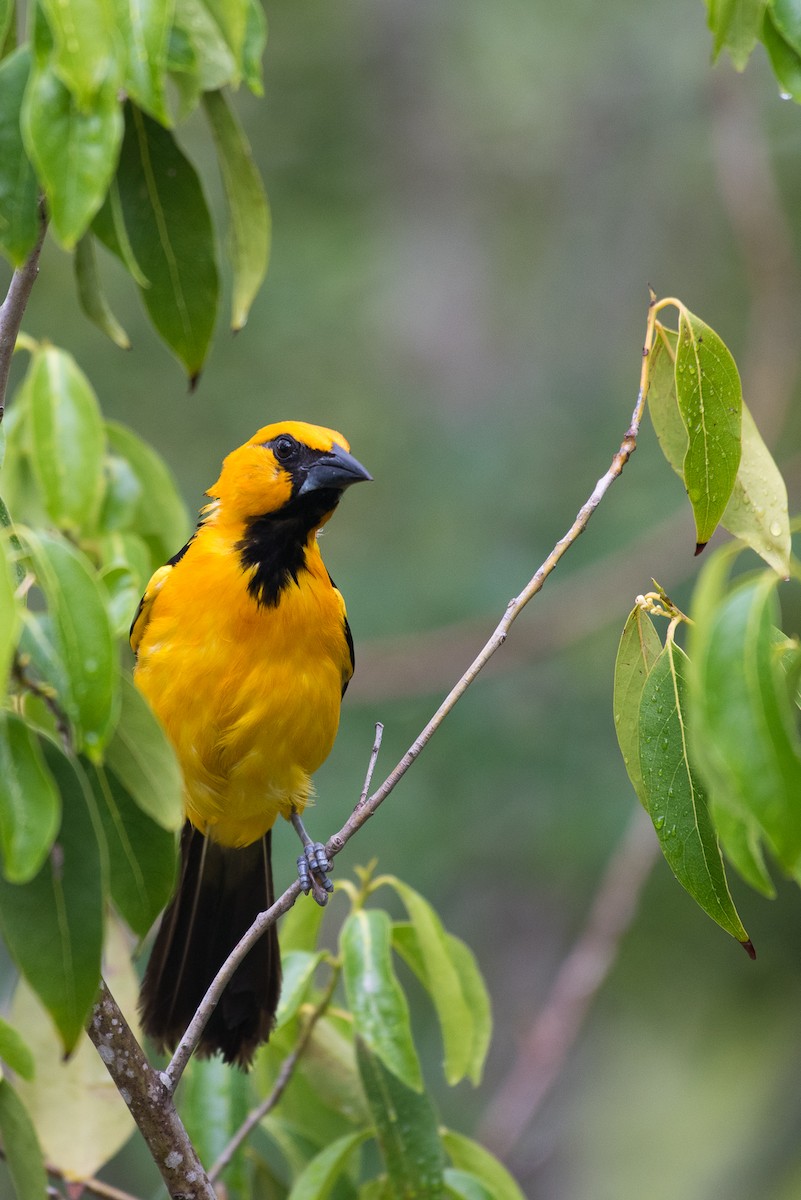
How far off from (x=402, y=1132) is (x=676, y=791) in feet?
3.69

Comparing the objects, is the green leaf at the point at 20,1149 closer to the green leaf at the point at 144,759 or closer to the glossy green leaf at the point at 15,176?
the green leaf at the point at 144,759

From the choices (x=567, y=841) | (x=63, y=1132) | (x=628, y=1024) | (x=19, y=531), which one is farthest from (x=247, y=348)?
(x=19, y=531)

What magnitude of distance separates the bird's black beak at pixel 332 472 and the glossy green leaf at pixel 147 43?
6.42 feet

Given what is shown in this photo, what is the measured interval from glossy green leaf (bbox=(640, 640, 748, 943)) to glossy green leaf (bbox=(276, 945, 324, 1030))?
106cm

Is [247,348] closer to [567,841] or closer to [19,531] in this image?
[567,841]

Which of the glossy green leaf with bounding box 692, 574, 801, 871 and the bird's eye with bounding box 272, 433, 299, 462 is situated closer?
the glossy green leaf with bounding box 692, 574, 801, 871

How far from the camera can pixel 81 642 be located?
1.62 m

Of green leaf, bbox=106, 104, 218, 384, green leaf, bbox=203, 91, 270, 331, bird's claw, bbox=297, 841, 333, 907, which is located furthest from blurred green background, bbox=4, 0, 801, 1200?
green leaf, bbox=106, 104, 218, 384

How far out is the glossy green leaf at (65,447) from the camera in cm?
188

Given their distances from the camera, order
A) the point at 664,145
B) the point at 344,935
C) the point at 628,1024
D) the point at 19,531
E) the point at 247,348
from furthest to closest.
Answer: the point at 664,145, the point at 247,348, the point at 628,1024, the point at 344,935, the point at 19,531

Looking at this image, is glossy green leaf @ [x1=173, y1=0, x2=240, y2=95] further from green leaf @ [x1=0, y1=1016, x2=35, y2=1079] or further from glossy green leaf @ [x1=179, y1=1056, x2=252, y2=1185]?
glossy green leaf @ [x1=179, y1=1056, x2=252, y2=1185]

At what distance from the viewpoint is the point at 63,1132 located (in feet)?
9.87

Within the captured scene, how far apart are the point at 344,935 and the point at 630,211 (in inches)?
341

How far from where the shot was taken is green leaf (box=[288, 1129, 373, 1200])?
8.98ft
